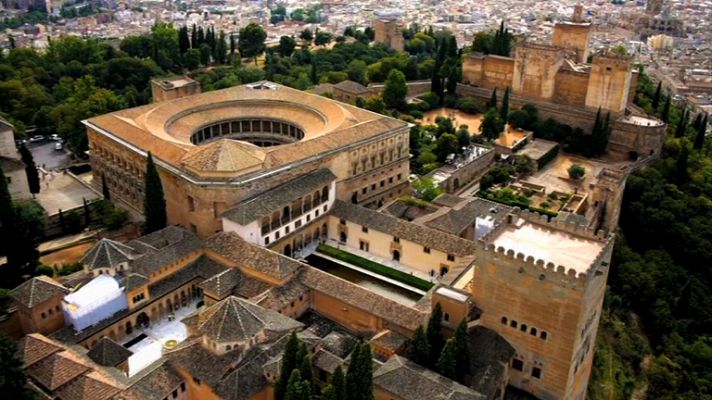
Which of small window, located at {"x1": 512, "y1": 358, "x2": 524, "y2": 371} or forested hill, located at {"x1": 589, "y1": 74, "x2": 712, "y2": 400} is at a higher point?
small window, located at {"x1": 512, "y1": 358, "x2": 524, "y2": 371}

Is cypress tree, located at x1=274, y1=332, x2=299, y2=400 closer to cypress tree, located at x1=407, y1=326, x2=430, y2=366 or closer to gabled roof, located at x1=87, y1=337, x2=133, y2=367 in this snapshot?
cypress tree, located at x1=407, y1=326, x2=430, y2=366

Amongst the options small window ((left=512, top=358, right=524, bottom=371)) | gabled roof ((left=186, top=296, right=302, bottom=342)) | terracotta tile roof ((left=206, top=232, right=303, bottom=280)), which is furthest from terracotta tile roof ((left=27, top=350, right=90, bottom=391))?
small window ((left=512, top=358, right=524, bottom=371))

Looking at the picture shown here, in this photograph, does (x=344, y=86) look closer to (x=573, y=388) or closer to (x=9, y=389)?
(x=573, y=388)

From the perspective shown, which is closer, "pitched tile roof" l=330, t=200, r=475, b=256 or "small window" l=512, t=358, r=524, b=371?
"small window" l=512, t=358, r=524, b=371

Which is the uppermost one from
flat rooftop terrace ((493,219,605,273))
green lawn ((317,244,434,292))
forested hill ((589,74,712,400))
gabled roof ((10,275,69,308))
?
flat rooftop terrace ((493,219,605,273))

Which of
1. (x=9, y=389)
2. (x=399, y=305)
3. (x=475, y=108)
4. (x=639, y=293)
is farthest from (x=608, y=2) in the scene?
(x=9, y=389)

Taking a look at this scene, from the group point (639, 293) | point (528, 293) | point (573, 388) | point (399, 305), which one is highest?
point (528, 293)

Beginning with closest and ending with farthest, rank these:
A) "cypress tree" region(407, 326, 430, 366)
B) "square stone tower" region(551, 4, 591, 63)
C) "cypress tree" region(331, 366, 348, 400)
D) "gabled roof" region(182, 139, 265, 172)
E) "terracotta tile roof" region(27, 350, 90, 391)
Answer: "cypress tree" region(331, 366, 348, 400), "terracotta tile roof" region(27, 350, 90, 391), "cypress tree" region(407, 326, 430, 366), "gabled roof" region(182, 139, 265, 172), "square stone tower" region(551, 4, 591, 63)

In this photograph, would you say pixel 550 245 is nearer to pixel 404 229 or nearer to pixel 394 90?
pixel 404 229
